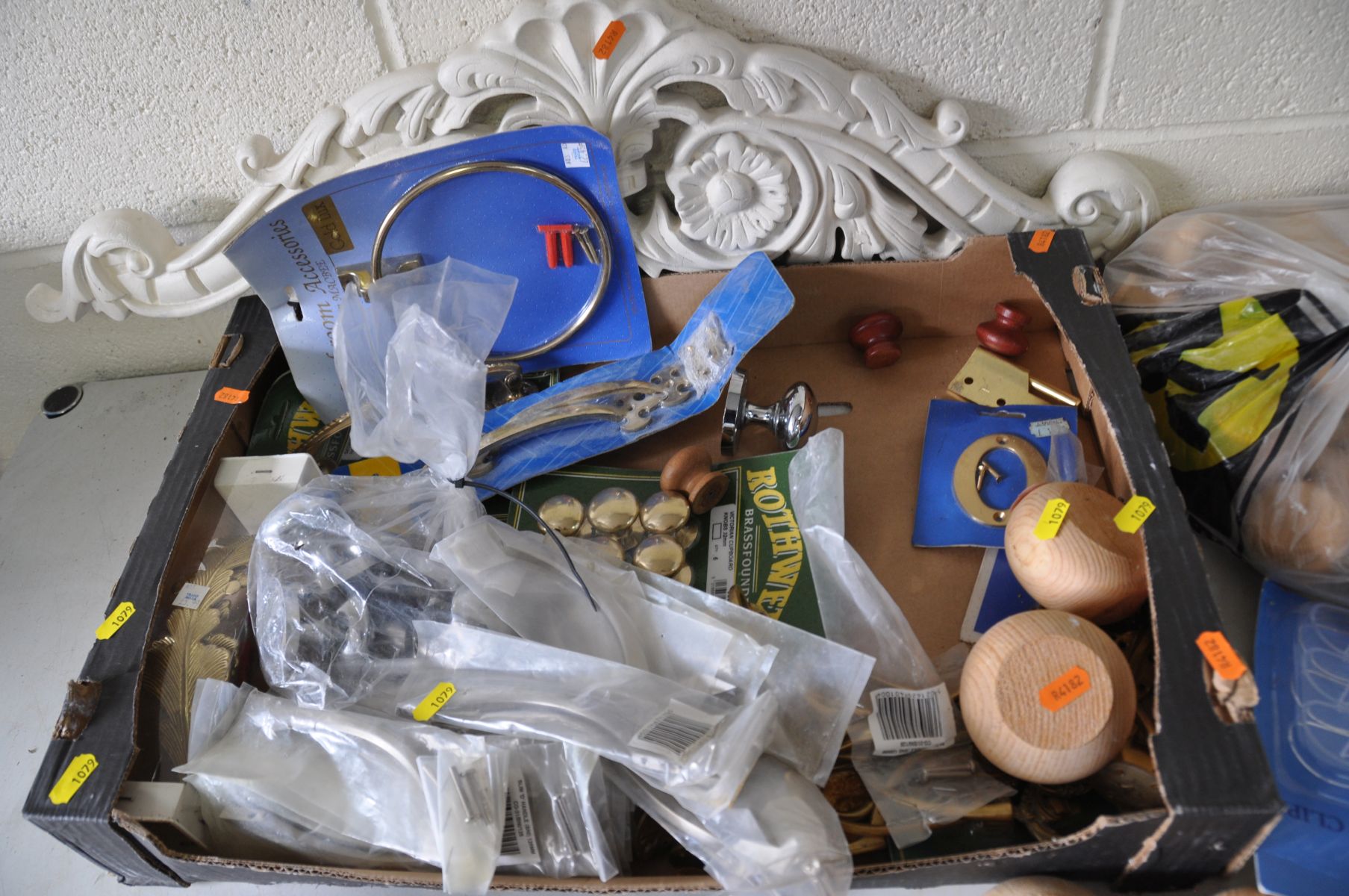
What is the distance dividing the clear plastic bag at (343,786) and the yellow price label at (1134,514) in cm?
49

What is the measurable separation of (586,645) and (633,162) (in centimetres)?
45

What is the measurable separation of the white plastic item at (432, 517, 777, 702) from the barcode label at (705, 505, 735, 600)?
8 centimetres

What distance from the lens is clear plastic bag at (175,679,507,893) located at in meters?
0.66

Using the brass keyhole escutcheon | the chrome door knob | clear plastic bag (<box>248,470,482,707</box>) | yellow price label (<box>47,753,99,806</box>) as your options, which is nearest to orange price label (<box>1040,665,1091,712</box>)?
the brass keyhole escutcheon

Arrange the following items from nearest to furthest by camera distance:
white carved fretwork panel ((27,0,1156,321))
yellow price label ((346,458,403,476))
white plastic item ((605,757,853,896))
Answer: white plastic item ((605,757,853,896))
white carved fretwork panel ((27,0,1156,321))
yellow price label ((346,458,403,476))

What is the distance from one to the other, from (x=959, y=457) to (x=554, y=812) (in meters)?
0.48

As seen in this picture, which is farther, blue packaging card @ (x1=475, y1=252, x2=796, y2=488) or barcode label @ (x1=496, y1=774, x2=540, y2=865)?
blue packaging card @ (x1=475, y1=252, x2=796, y2=488)

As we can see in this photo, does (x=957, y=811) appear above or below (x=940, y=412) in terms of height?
below

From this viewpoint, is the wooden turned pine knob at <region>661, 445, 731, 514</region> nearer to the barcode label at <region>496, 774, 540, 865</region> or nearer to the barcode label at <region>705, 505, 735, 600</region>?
the barcode label at <region>705, 505, 735, 600</region>

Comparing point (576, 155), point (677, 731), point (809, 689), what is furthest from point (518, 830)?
point (576, 155)

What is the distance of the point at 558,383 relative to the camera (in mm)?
989

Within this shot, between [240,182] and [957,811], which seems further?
[240,182]

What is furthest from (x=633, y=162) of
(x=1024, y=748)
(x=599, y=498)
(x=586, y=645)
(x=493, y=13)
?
(x=1024, y=748)

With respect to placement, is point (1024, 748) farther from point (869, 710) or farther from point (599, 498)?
point (599, 498)
